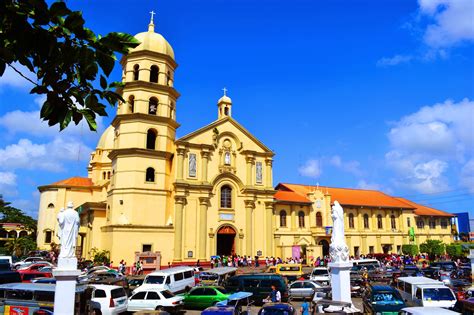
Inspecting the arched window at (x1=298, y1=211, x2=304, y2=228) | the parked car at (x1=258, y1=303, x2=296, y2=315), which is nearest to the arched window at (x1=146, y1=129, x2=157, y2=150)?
the arched window at (x1=298, y1=211, x2=304, y2=228)

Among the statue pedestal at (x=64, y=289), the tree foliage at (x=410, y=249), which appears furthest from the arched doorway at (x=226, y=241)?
the statue pedestal at (x=64, y=289)

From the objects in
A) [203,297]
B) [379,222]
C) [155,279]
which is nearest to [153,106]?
[155,279]

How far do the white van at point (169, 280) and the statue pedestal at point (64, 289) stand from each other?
24.0ft

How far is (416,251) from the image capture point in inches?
1827

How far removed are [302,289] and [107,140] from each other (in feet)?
137

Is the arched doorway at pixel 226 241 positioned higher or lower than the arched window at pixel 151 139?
lower

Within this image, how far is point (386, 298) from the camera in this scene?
14.6m

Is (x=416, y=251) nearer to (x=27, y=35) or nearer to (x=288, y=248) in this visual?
(x=288, y=248)

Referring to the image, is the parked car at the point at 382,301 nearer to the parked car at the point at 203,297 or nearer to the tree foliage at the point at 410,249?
the parked car at the point at 203,297

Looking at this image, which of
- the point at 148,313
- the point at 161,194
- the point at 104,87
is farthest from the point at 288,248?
the point at 104,87

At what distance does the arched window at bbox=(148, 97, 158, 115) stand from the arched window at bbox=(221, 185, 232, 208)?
9.75 metres

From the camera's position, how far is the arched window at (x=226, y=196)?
37.1 meters

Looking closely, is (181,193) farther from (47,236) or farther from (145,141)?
(47,236)

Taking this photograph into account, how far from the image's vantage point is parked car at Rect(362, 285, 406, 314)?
1389 cm
